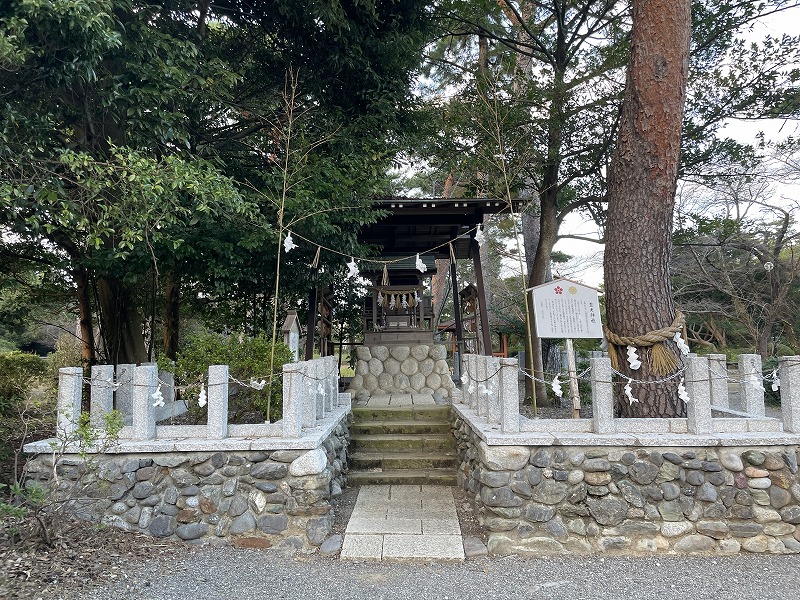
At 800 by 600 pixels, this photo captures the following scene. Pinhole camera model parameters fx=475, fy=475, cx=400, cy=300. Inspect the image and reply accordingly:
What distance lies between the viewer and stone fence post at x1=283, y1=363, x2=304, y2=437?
382 cm

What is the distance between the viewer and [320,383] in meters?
4.66

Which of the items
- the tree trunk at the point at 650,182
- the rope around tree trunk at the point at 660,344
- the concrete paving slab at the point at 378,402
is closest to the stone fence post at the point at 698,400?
the rope around tree trunk at the point at 660,344

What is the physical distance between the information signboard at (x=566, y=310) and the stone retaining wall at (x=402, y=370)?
12.1 feet

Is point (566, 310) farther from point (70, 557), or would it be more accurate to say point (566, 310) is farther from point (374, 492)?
point (70, 557)

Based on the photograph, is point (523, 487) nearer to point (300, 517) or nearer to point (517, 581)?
point (517, 581)

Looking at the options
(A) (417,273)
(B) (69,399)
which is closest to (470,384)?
(B) (69,399)

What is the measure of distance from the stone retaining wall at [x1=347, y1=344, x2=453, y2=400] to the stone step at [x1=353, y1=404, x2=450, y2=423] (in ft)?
5.13

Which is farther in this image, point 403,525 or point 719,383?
point 719,383

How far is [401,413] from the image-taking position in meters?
6.31

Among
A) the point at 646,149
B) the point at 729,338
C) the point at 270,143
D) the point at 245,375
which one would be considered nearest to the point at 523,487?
the point at 245,375

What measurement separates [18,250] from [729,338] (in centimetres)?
2135

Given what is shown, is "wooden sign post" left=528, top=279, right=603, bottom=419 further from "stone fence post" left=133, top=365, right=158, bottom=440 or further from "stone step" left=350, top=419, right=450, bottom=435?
"stone fence post" left=133, top=365, right=158, bottom=440

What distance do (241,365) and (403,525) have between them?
6.98 ft

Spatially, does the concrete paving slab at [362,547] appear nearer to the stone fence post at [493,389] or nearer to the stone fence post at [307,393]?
the stone fence post at [307,393]
